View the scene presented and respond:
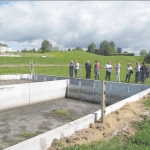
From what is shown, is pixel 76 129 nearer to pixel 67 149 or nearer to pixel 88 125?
pixel 88 125

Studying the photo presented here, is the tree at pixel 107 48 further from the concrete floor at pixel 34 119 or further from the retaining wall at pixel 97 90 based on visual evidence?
the concrete floor at pixel 34 119

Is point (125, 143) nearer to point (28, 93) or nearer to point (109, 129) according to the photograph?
point (109, 129)

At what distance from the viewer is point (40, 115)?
10609 mm

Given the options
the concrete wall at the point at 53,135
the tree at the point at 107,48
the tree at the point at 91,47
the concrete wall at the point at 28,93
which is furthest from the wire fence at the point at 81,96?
the tree at the point at 91,47

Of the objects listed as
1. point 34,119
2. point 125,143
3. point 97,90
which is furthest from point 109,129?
point 97,90

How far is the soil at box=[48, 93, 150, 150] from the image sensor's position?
19.1ft

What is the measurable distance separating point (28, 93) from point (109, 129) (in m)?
7.15

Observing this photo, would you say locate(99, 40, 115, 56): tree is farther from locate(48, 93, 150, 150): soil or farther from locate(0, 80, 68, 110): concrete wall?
locate(48, 93, 150, 150): soil

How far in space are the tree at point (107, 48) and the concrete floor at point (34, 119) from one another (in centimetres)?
9092

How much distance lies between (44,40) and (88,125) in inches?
3210

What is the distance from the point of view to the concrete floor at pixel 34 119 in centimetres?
808

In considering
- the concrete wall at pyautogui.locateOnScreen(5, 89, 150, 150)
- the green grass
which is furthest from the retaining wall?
the green grass

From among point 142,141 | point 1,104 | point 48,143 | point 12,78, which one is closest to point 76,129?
point 48,143

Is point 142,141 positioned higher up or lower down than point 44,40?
lower down
